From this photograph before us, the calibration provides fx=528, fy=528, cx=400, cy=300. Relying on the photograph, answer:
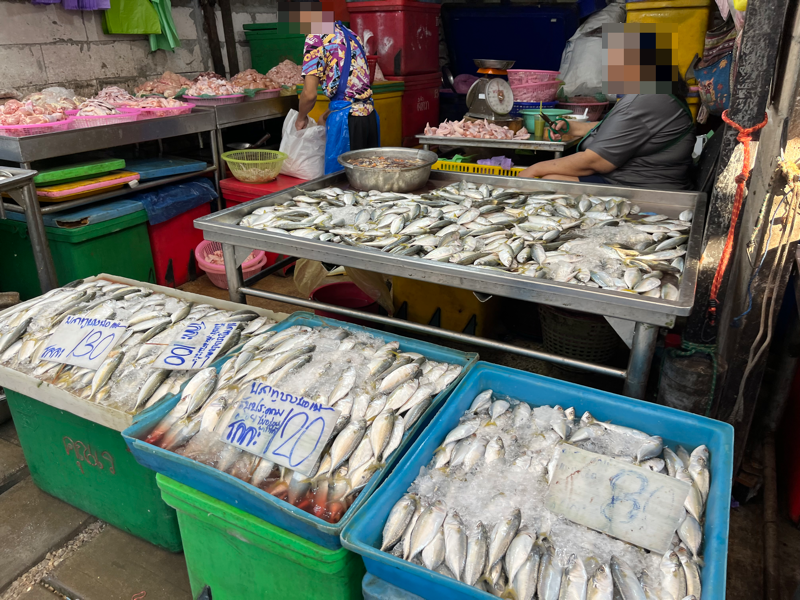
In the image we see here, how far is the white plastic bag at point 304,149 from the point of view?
5.50 metres

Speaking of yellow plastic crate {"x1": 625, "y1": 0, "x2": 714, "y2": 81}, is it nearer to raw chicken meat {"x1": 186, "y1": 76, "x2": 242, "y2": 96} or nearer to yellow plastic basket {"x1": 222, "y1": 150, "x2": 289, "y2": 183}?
yellow plastic basket {"x1": 222, "y1": 150, "x2": 289, "y2": 183}

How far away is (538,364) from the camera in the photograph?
4129mm

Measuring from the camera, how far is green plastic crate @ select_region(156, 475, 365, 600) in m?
1.48

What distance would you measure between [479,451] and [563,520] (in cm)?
32

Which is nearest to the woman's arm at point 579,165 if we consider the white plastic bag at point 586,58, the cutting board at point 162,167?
the white plastic bag at point 586,58

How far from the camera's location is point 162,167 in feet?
16.6

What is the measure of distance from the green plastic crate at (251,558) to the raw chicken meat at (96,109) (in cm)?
406

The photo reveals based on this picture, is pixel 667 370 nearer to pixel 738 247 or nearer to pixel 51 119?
pixel 738 247

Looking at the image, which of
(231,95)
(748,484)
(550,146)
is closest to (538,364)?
(748,484)

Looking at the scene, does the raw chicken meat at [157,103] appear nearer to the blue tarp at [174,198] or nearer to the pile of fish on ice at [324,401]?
the blue tarp at [174,198]

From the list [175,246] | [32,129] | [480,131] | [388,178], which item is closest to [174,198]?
[175,246]

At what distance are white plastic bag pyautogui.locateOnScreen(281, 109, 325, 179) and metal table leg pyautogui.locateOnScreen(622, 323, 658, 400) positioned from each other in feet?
13.9

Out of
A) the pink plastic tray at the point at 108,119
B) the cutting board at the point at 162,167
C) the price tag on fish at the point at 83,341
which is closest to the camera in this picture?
the price tag on fish at the point at 83,341

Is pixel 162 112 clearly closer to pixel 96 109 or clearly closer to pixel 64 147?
pixel 96 109
